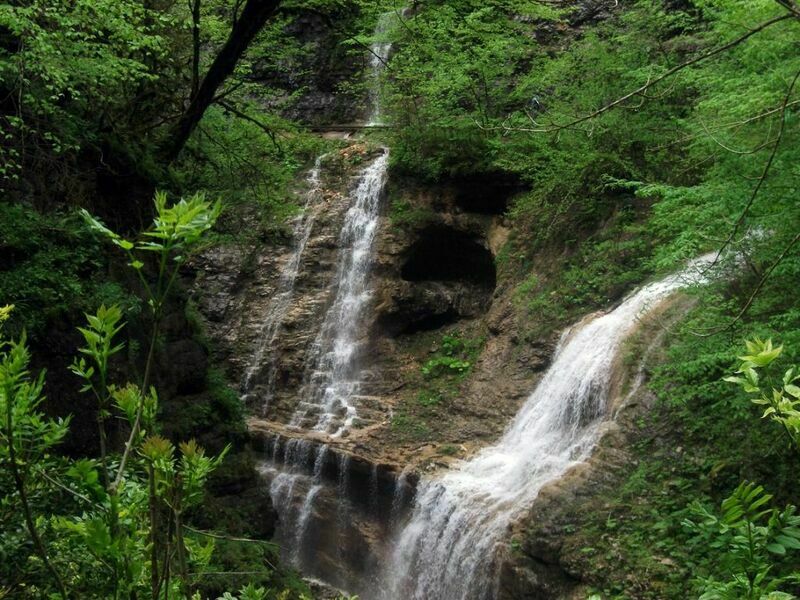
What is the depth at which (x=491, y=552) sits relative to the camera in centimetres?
843

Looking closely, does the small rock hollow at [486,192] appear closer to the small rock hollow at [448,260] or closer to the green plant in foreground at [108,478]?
the small rock hollow at [448,260]

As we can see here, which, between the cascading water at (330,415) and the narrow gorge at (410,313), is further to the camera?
the cascading water at (330,415)

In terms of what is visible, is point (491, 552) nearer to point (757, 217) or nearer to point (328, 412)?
point (757, 217)

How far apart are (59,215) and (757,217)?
6822 millimetres

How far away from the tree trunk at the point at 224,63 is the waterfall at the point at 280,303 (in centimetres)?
738

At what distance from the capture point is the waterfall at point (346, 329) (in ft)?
45.5

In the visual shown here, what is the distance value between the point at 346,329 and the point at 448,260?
9.80ft

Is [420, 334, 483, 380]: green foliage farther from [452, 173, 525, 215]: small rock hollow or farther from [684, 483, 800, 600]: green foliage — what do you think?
[684, 483, 800, 600]: green foliage

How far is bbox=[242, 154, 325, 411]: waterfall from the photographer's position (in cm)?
1488

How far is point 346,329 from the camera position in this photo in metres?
15.3

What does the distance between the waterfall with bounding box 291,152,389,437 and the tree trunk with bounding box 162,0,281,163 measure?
6.72m

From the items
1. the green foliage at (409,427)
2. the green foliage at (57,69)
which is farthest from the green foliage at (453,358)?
the green foliage at (57,69)

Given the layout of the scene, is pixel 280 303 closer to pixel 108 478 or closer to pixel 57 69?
pixel 57 69

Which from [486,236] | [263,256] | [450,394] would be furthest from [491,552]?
[263,256]
